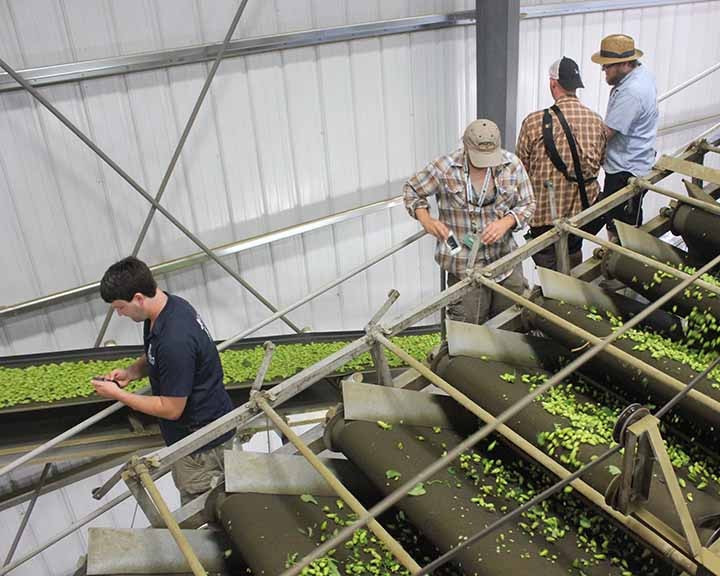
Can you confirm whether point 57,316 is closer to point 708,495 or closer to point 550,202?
point 550,202

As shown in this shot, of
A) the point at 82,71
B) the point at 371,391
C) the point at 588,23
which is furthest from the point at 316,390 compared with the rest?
the point at 588,23

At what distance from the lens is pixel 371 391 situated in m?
2.52

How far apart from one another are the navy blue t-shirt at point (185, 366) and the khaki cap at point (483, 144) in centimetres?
169

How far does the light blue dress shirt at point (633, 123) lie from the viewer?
4004 millimetres

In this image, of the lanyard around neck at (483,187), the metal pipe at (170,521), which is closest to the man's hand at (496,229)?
the lanyard around neck at (483,187)

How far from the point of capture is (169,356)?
A: 2.68 metres

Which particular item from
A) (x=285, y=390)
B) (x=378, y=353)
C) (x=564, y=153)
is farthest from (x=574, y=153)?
(x=285, y=390)

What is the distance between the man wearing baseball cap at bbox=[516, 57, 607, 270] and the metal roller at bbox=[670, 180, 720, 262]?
87cm

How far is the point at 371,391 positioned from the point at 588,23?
592 cm

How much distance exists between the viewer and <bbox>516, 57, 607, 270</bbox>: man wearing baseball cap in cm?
403

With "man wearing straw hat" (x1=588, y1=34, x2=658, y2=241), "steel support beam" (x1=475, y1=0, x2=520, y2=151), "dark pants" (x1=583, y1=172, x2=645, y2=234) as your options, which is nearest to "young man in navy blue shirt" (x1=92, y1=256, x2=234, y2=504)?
"man wearing straw hat" (x1=588, y1=34, x2=658, y2=241)

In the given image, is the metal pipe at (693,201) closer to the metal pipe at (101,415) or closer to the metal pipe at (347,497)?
the metal pipe at (101,415)

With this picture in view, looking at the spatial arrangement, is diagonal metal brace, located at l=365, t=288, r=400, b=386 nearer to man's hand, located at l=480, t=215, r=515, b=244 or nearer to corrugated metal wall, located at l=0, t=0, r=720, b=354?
man's hand, located at l=480, t=215, r=515, b=244

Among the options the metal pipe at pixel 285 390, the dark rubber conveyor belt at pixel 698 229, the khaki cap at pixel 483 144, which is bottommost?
the metal pipe at pixel 285 390
